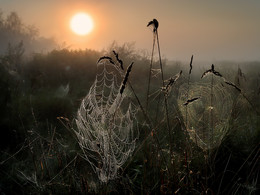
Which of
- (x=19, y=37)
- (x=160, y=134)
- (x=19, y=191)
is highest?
(x=19, y=37)

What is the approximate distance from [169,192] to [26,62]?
26.0 feet

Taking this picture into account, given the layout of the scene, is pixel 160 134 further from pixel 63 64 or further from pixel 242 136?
pixel 63 64

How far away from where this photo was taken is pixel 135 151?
3191 millimetres

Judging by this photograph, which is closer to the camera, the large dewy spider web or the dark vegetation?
the large dewy spider web

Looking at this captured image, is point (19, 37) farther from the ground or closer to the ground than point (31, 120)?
farther from the ground

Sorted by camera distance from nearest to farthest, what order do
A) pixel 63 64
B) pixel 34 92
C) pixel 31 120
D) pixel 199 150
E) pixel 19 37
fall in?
pixel 199 150
pixel 31 120
pixel 34 92
pixel 63 64
pixel 19 37

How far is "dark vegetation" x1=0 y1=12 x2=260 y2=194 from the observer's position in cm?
202

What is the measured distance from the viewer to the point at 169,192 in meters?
1.92

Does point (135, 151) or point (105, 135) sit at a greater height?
point (105, 135)

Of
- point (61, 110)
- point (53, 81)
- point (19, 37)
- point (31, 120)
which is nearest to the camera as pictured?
point (31, 120)

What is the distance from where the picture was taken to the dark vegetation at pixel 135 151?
6.61 feet

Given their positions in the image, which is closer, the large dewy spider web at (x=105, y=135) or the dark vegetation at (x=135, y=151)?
the large dewy spider web at (x=105, y=135)

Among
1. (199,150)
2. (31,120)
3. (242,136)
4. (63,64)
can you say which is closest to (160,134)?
(199,150)

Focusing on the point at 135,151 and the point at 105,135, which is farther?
the point at 135,151
